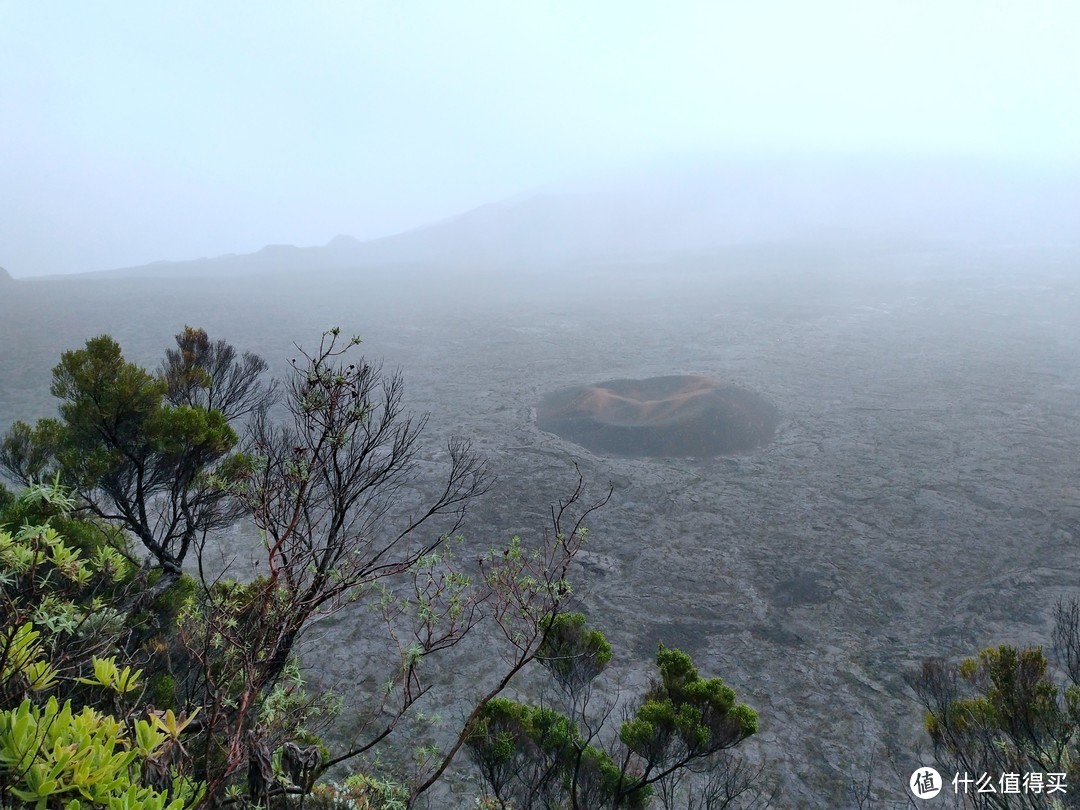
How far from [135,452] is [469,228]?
118 meters

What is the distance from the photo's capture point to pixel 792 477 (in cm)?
1725

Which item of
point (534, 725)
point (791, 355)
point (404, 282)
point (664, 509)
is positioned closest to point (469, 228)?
point (404, 282)

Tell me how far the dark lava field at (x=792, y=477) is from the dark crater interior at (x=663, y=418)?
2.14ft

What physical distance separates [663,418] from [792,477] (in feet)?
17.4

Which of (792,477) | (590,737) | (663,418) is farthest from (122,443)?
(663,418)

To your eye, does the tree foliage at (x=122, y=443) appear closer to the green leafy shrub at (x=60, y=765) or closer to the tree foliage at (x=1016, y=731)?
the green leafy shrub at (x=60, y=765)

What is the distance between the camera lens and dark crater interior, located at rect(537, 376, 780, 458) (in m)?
19.8

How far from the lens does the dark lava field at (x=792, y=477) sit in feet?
33.3

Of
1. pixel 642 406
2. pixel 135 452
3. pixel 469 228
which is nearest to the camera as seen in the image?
pixel 135 452

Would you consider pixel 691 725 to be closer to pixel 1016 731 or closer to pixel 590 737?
pixel 590 737

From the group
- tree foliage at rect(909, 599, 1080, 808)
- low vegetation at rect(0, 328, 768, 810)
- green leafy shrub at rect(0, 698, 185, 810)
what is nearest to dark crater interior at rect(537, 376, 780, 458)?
low vegetation at rect(0, 328, 768, 810)

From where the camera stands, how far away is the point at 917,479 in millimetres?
16688

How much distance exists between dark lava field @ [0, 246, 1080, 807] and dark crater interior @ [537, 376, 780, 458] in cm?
65

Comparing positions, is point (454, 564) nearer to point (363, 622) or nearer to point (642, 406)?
point (363, 622)
